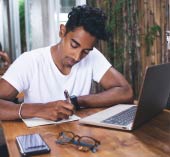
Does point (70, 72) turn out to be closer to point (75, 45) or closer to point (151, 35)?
point (75, 45)

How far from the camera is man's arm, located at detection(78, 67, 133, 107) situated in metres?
1.38

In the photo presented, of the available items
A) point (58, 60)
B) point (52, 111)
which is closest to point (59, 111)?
point (52, 111)

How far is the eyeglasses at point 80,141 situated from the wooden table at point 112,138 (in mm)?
16

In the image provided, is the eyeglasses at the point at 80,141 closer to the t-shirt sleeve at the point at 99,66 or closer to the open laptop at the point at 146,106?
the open laptop at the point at 146,106

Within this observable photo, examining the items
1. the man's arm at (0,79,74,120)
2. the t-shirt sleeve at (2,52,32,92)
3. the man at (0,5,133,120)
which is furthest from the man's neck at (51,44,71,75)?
the man's arm at (0,79,74,120)

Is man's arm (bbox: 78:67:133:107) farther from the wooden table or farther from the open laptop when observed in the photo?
the wooden table

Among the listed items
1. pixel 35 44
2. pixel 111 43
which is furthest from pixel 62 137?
pixel 35 44

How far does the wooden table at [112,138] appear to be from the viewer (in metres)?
0.80

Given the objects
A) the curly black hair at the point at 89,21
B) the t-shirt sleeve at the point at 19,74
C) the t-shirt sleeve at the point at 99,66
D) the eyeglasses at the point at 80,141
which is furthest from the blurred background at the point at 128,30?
the eyeglasses at the point at 80,141

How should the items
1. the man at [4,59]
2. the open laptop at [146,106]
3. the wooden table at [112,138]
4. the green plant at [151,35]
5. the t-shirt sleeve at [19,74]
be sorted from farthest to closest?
the man at [4,59], the green plant at [151,35], the t-shirt sleeve at [19,74], the open laptop at [146,106], the wooden table at [112,138]

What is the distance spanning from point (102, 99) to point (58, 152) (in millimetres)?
623

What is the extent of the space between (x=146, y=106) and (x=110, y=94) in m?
0.44

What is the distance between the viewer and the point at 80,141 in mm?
875

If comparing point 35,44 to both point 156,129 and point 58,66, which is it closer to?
point 58,66
